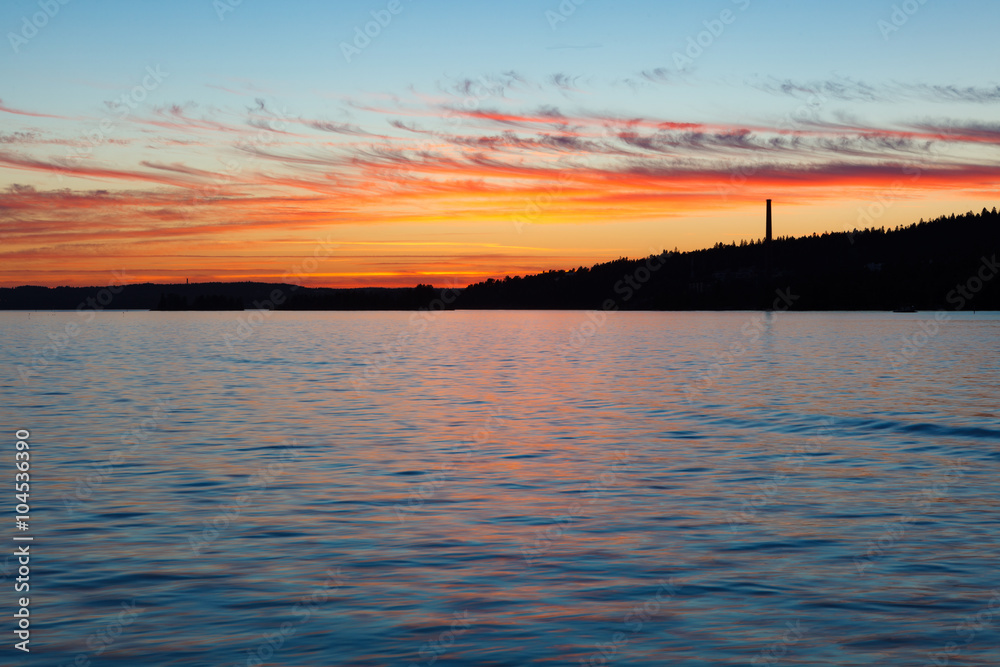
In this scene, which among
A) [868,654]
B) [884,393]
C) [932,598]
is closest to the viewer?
[868,654]

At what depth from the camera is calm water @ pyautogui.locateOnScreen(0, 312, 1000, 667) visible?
10867mm

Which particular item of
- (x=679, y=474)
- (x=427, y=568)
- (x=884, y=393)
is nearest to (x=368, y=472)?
(x=679, y=474)

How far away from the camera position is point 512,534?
635 inches

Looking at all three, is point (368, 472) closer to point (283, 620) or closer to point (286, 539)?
point (286, 539)

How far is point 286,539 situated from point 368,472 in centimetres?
686

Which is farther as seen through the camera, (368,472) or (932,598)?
(368,472)

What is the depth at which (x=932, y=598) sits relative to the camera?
40.4 ft

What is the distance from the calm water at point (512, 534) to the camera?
10867 mm

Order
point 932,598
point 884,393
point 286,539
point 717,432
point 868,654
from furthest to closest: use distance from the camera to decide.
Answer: point 884,393, point 717,432, point 286,539, point 932,598, point 868,654

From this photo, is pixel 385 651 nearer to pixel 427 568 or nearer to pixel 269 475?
pixel 427 568

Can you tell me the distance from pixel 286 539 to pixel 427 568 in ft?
10.4

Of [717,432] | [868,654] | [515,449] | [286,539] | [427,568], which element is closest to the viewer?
[868,654]

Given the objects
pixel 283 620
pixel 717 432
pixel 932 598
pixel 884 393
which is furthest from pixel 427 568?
pixel 884 393

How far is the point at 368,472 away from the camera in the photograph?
22.6 metres
